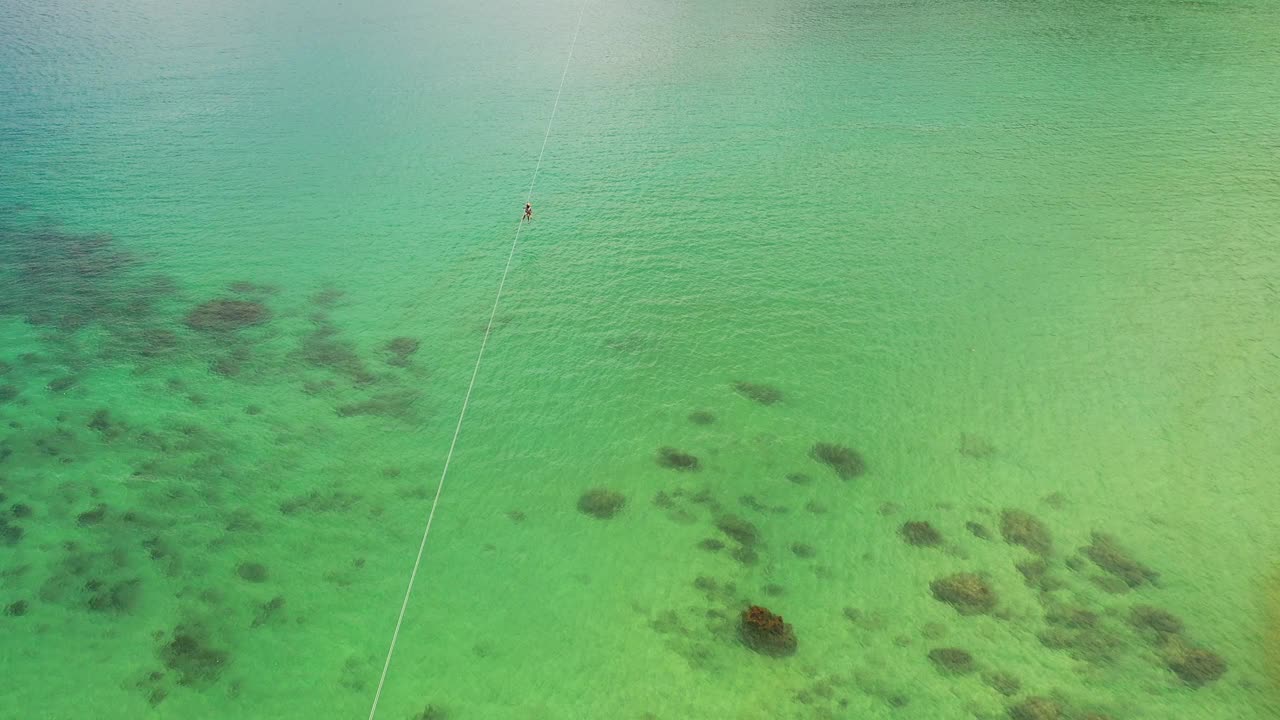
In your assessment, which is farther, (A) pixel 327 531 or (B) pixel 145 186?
(B) pixel 145 186

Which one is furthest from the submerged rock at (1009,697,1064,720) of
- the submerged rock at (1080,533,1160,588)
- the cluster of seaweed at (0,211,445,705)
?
the cluster of seaweed at (0,211,445,705)

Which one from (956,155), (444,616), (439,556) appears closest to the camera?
(444,616)

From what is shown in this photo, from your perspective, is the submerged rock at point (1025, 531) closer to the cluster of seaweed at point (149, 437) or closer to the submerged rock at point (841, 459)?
the submerged rock at point (841, 459)

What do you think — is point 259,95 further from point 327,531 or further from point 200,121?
point 327,531

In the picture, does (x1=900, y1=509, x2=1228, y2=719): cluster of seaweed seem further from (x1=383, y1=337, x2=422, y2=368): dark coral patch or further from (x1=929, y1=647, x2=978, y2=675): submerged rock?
(x1=383, y1=337, x2=422, y2=368): dark coral patch

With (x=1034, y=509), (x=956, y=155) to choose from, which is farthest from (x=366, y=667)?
(x=956, y=155)

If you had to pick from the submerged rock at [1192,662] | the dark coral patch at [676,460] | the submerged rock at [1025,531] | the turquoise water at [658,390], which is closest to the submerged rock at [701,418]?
the turquoise water at [658,390]

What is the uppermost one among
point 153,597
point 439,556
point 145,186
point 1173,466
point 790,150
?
point 790,150
